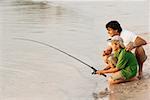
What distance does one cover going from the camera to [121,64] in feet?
20.6

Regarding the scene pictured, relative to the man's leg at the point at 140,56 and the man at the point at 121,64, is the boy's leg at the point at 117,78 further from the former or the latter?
the man's leg at the point at 140,56

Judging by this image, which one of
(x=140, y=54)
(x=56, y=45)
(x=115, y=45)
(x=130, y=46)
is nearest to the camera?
(x=115, y=45)

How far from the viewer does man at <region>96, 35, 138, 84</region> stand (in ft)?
20.3

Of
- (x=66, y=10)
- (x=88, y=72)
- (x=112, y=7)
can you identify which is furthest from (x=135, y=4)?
(x=88, y=72)

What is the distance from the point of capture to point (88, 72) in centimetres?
748

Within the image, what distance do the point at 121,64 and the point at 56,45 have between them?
11.4ft

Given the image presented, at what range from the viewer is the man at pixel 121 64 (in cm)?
618

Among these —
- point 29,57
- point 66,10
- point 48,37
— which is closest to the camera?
point 29,57

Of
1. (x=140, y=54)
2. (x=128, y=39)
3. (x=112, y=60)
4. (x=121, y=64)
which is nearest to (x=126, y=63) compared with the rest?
(x=121, y=64)

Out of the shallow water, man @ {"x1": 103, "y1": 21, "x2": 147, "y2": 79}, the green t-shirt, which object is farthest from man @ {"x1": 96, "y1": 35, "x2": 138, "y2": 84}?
the shallow water

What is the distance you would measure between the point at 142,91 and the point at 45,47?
3.64 metres

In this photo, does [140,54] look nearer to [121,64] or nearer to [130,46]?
[130,46]

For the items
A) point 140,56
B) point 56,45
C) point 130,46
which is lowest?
point 56,45

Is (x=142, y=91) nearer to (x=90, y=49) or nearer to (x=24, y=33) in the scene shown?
(x=90, y=49)
